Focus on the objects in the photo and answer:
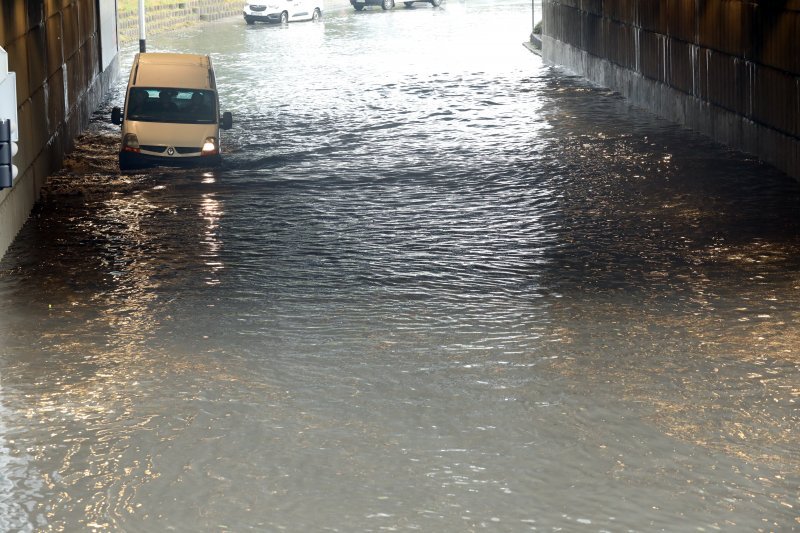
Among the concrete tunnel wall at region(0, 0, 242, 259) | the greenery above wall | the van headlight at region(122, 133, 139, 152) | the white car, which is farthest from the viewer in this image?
the white car

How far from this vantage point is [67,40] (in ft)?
80.6

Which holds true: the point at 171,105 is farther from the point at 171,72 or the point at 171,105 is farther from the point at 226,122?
the point at 226,122

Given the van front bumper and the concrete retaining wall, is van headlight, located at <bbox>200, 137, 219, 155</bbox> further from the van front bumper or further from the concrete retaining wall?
the concrete retaining wall

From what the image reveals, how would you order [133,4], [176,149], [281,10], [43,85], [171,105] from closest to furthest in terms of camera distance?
[43,85]
[176,149]
[171,105]
[133,4]
[281,10]

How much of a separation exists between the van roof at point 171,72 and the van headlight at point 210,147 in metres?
1.23

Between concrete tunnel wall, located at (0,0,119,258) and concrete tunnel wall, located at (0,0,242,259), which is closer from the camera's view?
concrete tunnel wall, located at (0,0,119,258)

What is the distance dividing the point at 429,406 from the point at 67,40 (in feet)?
56.0

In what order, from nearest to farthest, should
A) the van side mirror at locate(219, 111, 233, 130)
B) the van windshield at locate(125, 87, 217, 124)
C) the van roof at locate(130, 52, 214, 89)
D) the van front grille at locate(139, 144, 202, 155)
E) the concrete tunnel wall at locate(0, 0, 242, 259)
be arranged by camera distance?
the concrete tunnel wall at locate(0, 0, 242, 259), the van front grille at locate(139, 144, 202, 155), the van windshield at locate(125, 87, 217, 124), the van roof at locate(130, 52, 214, 89), the van side mirror at locate(219, 111, 233, 130)

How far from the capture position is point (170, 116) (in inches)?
867

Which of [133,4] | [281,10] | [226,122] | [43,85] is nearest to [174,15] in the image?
[133,4]

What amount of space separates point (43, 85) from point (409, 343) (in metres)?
10.7

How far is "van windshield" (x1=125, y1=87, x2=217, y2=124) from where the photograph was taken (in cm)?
2195

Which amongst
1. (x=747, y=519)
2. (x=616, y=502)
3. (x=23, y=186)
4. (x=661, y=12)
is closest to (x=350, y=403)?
(x=616, y=502)

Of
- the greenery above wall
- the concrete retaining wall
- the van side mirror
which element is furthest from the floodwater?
the greenery above wall
